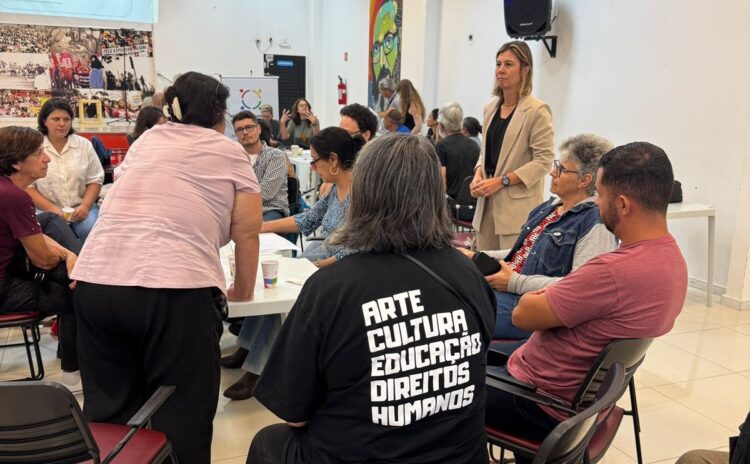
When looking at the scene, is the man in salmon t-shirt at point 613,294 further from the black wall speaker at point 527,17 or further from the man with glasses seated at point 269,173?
the black wall speaker at point 527,17

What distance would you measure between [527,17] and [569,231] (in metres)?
4.11

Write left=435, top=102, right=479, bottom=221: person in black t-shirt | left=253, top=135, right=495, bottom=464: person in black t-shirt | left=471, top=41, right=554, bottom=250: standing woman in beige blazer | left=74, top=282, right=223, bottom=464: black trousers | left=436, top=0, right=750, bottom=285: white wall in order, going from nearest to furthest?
left=253, top=135, right=495, bottom=464: person in black t-shirt → left=74, top=282, right=223, bottom=464: black trousers → left=471, top=41, right=554, bottom=250: standing woman in beige blazer → left=436, top=0, right=750, bottom=285: white wall → left=435, top=102, right=479, bottom=221: person in black t-shirt

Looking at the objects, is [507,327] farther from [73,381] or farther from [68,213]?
[68,213]

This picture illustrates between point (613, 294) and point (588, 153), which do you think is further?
point (588, 153)

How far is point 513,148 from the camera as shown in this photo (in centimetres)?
316

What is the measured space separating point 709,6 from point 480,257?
334cm

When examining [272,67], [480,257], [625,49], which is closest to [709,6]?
[625,49]

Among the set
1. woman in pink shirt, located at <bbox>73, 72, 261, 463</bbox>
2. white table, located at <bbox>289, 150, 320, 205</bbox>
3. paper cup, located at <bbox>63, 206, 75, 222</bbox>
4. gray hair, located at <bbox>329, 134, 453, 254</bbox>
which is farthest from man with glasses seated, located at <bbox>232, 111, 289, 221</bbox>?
gray hair, located at <bbox>329, 134, 453, 254</bbox>

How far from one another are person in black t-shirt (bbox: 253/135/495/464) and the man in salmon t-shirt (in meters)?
0.40

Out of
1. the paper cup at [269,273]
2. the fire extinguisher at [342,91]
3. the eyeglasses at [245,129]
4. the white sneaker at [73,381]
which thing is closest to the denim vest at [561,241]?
the paper cup at [269,273]

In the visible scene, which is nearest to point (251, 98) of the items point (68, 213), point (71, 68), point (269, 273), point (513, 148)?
point (71, 68)

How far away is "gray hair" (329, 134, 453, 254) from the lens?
129 cm

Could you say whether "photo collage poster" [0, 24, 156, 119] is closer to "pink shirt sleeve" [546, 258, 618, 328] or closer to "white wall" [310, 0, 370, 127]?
"white wall" [310, 0, 370, 127]

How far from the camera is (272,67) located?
35.9 feet
